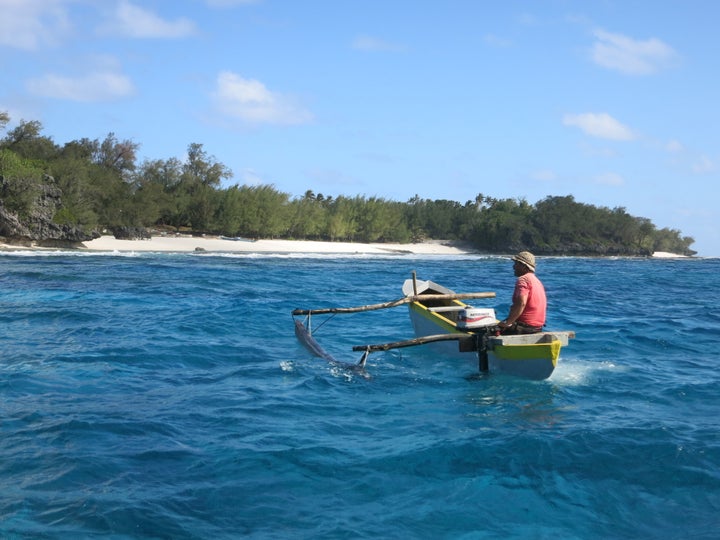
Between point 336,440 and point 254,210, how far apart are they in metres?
75.2

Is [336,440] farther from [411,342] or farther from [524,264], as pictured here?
[524,264]

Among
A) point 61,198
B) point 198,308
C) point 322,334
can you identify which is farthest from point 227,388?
point 61,198

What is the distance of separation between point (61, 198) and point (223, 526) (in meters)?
54.5

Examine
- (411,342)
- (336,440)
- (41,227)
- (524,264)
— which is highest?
(41,227)

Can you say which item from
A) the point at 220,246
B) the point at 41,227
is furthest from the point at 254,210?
the point at 41,227

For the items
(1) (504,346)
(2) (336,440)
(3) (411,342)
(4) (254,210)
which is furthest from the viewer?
(4) (254,210)

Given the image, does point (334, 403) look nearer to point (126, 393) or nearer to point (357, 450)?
point (357, 450)

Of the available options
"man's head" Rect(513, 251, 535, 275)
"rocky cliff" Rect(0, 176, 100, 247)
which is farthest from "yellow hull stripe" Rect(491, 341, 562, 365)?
"rocky cliff" Rect(0, 176, 100, 247)

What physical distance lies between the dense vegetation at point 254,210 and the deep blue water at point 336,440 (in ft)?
143

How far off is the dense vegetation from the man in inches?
1850

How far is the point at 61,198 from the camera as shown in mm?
54562

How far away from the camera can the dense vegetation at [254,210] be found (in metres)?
57.4

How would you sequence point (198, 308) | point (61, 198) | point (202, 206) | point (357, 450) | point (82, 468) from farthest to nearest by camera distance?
point (202, 206), point (61, 198), point (198, 308), point (357, 450), point (82, 468)

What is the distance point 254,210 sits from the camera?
81625 mm
